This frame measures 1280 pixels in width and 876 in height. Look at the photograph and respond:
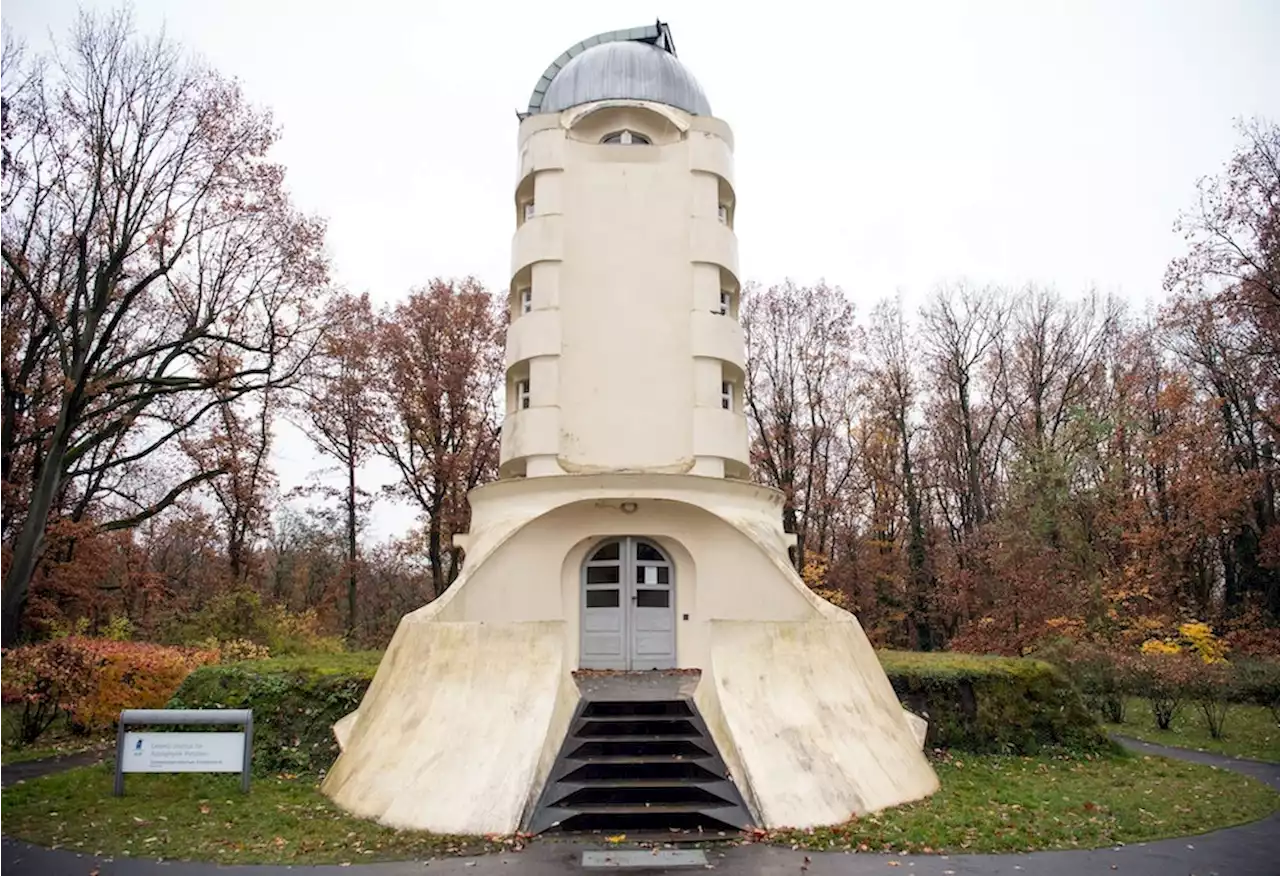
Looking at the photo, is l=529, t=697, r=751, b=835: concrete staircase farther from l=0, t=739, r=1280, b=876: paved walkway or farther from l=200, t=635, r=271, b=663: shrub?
l=200, t=635, r=271, b=663: shrub

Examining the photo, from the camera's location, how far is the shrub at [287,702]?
41.0 feet

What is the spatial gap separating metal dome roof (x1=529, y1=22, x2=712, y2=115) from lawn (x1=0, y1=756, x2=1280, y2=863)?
11.5 metres

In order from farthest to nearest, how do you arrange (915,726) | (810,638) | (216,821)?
(915,726) < (810,638) < (216,821)

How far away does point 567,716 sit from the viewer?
10.6 metres

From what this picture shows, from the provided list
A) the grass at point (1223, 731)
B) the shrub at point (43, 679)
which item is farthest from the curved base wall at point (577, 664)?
the grass at point (1223, 731)

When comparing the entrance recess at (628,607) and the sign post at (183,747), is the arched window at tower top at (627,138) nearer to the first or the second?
the entrance recess at (628,607)

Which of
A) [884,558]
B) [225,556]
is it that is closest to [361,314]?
[225,556]

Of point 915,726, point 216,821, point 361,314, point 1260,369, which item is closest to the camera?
point 216,821

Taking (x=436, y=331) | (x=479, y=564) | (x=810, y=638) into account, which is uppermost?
(x=436, y=331)

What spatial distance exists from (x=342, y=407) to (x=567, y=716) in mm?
19814

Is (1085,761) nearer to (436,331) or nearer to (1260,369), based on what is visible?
(1260,369)

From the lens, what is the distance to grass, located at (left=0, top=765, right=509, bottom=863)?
8664mm

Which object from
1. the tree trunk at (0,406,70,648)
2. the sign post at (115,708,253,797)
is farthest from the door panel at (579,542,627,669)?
the tree trunk at (0,406,70,648)

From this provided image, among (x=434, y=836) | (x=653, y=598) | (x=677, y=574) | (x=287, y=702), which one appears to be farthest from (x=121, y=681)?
(x=677, y=574)
